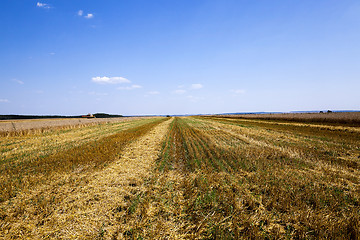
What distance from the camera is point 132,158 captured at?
916 centimetres

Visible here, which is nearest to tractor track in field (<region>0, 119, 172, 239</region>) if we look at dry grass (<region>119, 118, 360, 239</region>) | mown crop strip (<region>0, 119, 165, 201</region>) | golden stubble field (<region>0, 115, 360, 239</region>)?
golden stubble field (<region>0, 115, 360, 239</region>)

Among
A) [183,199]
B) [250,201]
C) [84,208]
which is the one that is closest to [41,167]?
[84,208]

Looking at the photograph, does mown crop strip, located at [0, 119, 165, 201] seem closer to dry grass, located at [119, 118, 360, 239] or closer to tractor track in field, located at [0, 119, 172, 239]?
tractor track in field, located at [0, 119, 172, 239]

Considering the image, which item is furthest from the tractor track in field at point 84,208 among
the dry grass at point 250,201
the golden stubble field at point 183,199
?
the dry grass at point 250,201

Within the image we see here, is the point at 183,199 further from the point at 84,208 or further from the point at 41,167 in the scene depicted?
the point at 41,167

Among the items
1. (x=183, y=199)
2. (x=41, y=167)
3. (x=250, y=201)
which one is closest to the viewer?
(x=250, y=201)

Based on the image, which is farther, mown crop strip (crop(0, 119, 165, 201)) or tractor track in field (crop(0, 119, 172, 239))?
mown crop strip (crop(0, 119, 165, 201))

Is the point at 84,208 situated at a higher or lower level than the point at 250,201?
lower

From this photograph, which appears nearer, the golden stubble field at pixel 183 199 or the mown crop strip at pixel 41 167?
the golden stubble field at pixel 183 199

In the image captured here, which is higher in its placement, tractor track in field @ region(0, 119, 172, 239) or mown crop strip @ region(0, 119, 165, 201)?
mown crop strip @ region(0, 119, 165, 201)

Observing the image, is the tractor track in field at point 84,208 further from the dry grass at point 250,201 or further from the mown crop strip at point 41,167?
the mown crop strip at point 41,167

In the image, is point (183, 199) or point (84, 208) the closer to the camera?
point (84, 208)

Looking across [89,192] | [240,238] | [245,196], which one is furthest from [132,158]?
[240,238]

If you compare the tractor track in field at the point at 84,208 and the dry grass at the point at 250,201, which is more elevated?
the dry grass at the point at 250,201
